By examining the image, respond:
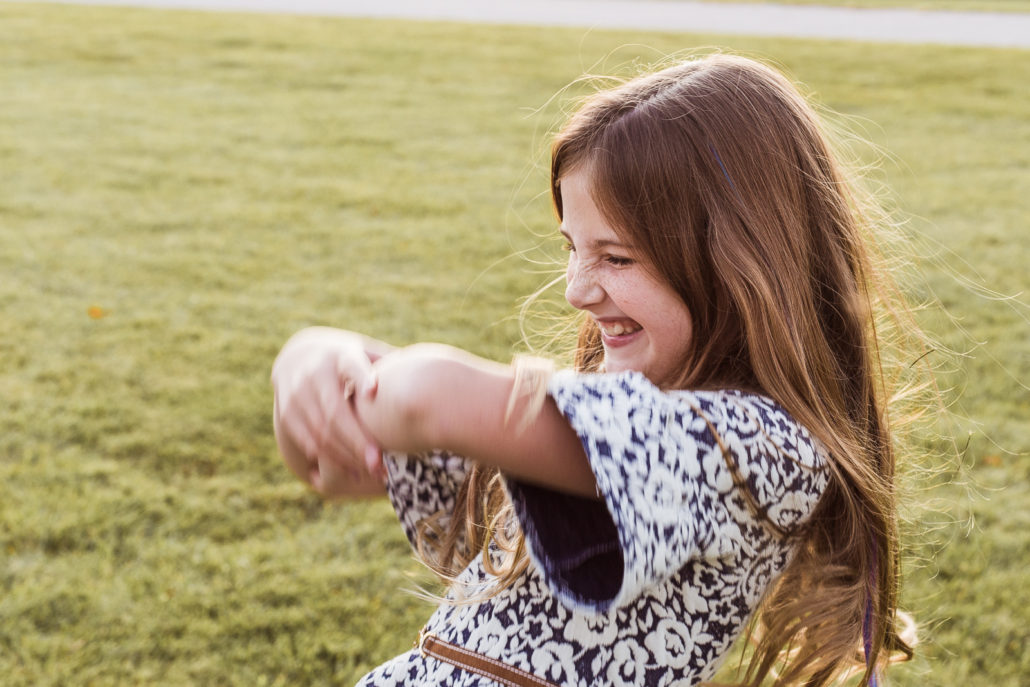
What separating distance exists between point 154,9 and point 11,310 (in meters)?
10.7

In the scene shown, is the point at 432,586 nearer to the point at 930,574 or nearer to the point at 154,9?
the point at 930,574

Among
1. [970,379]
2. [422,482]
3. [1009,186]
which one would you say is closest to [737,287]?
[422,482]

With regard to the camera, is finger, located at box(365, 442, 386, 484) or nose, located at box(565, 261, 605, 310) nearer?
finger, located at box(365, 442, 386, 484)

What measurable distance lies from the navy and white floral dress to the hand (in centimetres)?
20

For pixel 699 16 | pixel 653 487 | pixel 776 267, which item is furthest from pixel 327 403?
pixel 699 16

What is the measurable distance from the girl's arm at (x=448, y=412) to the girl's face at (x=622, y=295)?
0.46 m

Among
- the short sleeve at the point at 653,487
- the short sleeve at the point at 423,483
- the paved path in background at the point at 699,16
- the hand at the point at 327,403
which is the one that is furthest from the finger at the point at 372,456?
the paved path in background at the point at 699,16

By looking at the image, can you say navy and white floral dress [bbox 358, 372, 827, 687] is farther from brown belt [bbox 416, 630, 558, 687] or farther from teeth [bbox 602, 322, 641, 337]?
teeth [bbox 602, 322, 641, 337]

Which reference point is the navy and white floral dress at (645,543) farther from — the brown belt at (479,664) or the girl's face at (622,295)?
the girl's face at (622,295)

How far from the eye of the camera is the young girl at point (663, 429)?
108 cm

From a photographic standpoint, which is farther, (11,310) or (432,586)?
(11,310)

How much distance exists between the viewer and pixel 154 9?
47.8 feet

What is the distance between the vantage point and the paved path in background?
535 inches

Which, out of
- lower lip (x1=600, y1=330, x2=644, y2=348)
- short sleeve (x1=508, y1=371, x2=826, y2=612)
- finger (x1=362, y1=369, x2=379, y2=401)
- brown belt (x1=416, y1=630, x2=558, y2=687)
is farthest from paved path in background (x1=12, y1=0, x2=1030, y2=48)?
finger (x1=362, y1=369, x2=379, y2=401)
